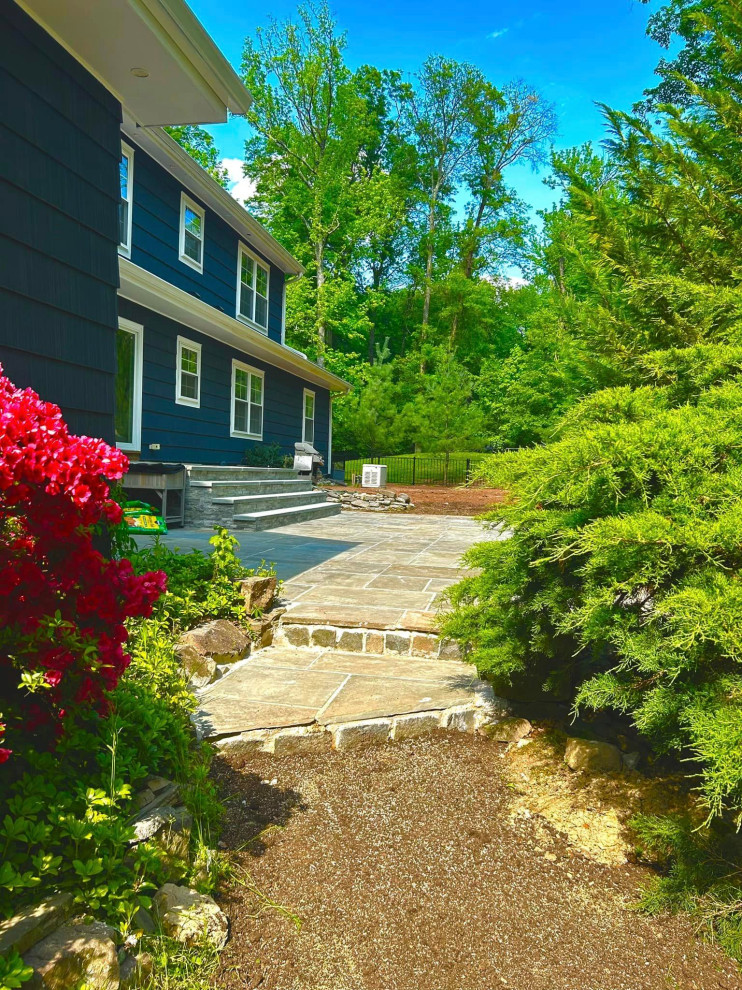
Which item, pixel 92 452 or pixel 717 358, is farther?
pixel 717 358

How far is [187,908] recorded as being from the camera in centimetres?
201

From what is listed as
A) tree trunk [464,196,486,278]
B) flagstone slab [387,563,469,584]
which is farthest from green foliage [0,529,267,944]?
tree trunk [464,196,486,278]

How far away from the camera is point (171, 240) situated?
1062 cm

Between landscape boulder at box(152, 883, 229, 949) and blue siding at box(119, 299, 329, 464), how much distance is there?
8366 mm

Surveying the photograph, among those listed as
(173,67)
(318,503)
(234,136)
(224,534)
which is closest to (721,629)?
(224,534)

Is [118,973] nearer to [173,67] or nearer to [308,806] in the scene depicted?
[308,806]

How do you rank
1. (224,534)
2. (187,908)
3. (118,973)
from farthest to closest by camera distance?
(224,534)
(187,908)
(118,973)

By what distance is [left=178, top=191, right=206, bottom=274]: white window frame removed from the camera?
10891 millimetres

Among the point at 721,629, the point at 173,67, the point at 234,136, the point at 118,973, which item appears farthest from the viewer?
the point at 234,136

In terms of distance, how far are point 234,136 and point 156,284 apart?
67.4 ft

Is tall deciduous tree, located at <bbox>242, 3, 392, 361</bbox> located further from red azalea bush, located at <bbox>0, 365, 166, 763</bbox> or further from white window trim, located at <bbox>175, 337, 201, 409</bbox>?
red azalea bush, located at <bbox>0, 365, 166, 763</bbox>

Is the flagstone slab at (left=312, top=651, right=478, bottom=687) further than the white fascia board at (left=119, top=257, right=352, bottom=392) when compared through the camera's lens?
No

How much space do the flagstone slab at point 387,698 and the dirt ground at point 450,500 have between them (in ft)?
31.5

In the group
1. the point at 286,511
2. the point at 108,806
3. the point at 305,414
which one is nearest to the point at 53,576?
the point at 108,806
